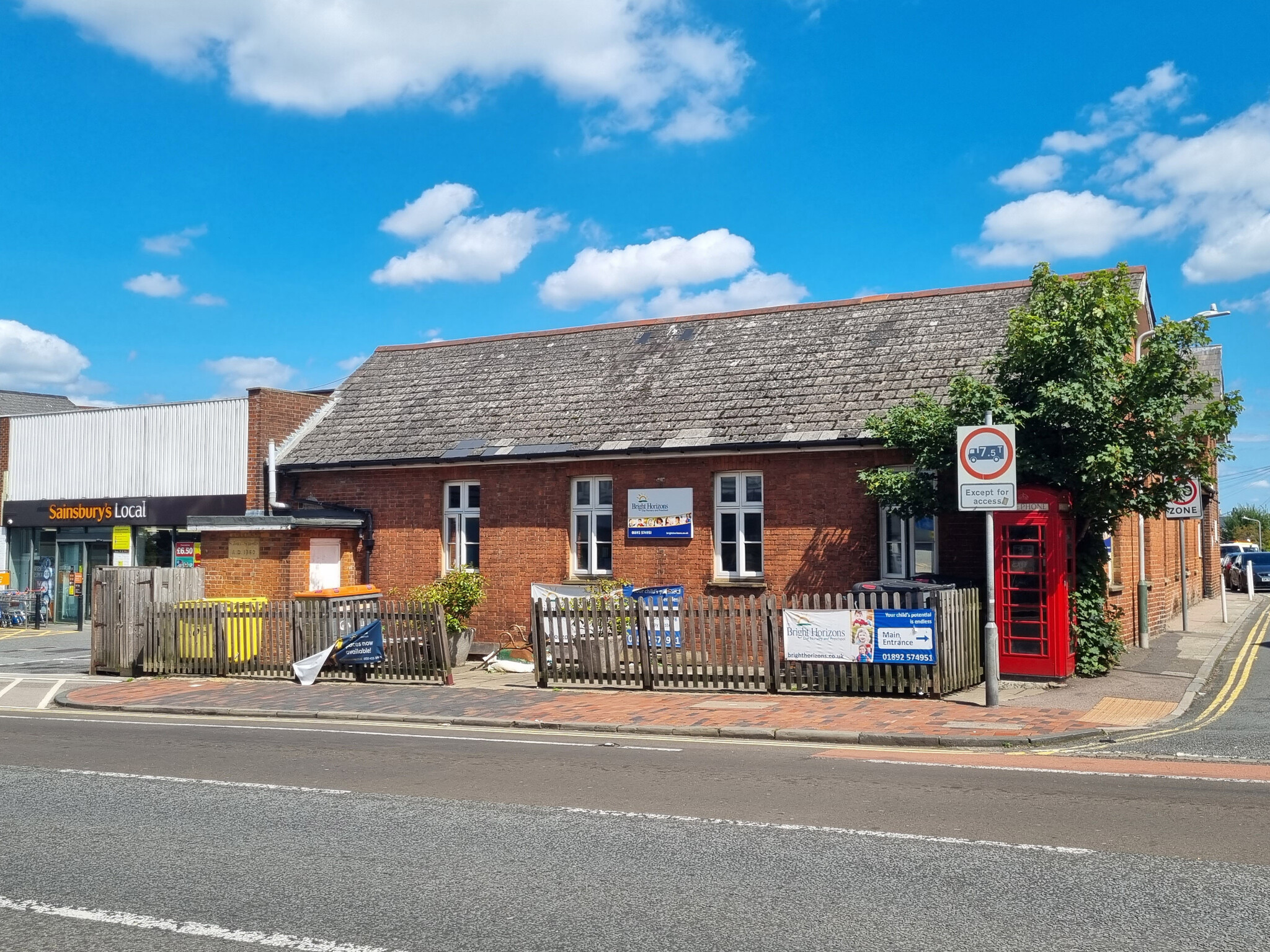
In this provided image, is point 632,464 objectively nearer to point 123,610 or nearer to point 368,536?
point 368,536

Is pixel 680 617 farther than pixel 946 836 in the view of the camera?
Yes

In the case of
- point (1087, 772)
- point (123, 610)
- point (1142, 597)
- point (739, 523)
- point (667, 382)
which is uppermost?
point (667, 382)

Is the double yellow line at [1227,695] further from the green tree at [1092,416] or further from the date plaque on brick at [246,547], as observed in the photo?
the date plaque on brick at [246,547]

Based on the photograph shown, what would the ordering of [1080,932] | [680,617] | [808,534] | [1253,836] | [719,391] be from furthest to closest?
[719,391], [808,534], [680,617], [1253,836], [1080,932]

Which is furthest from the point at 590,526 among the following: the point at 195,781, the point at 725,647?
the point at 195,781

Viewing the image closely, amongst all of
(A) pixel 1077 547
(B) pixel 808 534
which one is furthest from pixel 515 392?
(A) pixel 1077 547

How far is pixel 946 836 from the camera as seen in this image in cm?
736

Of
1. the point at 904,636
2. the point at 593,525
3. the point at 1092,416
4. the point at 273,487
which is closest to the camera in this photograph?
the point at 904,636

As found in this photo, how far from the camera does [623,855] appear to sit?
22.8 feet

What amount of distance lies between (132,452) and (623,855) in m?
24.3

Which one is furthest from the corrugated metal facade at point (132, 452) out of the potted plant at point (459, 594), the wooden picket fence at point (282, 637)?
the wooden picket fence at point (282, 637)

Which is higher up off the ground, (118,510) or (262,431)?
(262,431)

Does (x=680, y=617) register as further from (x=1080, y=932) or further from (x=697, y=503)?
(x=1080, y=932)

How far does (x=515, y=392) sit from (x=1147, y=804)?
671 inches
